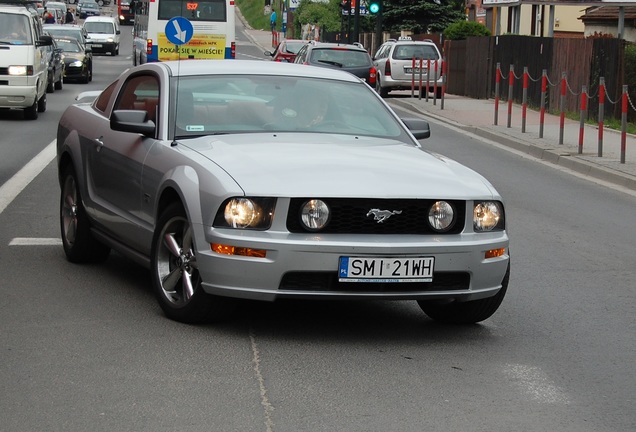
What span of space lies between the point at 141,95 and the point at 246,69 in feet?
2.45

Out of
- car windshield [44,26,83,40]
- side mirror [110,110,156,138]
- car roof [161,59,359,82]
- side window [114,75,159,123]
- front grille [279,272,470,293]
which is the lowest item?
front grille [279,272,470,293]

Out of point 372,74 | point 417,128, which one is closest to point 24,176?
point 417,128

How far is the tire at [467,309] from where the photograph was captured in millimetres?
7594

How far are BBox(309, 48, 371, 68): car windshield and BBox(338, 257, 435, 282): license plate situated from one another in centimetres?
2751

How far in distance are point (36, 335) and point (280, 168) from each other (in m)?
1.55

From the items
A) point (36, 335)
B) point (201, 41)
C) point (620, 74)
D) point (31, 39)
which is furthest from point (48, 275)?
point (201, 41)

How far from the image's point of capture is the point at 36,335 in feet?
23.6

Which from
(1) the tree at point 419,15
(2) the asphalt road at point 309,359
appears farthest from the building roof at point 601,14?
(2) the asphalt road at point 309,359

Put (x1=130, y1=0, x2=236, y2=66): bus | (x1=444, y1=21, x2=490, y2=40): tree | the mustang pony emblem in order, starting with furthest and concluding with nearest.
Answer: (x1=444, y1=21, x2=490, y2=40): tree, (x1=130, y1=0, x2=236, y2=66): bus, the mustang pony emblem

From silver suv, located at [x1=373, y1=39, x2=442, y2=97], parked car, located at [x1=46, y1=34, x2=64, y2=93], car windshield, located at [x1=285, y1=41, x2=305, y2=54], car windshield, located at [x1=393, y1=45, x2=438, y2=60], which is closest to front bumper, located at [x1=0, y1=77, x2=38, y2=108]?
parked car, located at [x1=46, y1=34, x2=64, y2=93]

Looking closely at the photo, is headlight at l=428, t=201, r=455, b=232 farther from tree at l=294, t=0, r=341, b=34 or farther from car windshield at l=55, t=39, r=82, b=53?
tree at l=294, t=0, r=341, b=34

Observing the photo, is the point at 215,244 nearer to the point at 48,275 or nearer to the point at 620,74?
the point at 48,275

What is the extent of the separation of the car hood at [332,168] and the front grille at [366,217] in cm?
5

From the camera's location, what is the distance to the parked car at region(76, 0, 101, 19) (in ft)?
365
